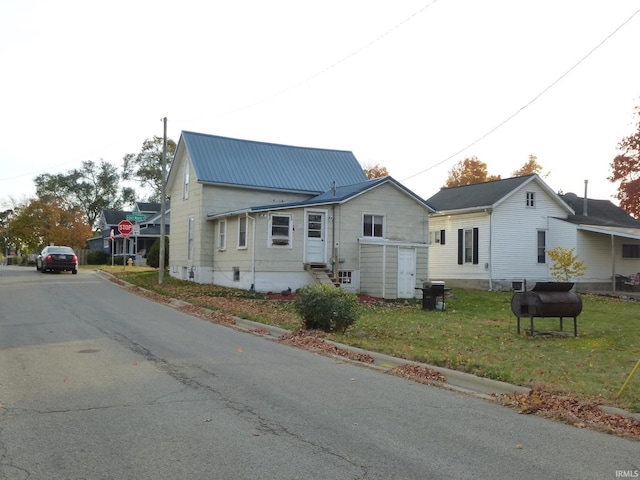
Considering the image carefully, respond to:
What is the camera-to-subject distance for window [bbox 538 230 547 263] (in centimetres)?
3125

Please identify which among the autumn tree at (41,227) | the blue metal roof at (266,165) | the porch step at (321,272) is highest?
the blue metal roof at (266,165)

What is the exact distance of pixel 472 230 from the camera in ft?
101

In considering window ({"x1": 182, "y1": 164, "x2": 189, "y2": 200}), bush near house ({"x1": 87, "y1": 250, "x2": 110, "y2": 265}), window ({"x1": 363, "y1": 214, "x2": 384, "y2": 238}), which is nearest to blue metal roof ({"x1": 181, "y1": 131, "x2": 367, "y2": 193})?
window ({"x1": 182, "y1": 164, "x2": 189, "y2": 200})

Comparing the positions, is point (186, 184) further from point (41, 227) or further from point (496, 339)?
point (41, 227)

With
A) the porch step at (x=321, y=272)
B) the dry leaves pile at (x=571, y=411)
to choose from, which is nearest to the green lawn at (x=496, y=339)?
the dry leaves pile at (x=571, y=411)

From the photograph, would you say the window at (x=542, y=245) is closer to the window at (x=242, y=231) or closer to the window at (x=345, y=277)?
the window at (x=345, y=277)

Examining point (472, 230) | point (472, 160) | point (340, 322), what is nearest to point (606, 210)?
point (472, 230)

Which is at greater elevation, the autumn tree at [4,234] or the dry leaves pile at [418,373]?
the autumn tree at [4,234]

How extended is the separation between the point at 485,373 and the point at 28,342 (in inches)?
325

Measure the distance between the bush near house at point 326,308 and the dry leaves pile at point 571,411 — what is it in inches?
225

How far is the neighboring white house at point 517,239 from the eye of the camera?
29.8m

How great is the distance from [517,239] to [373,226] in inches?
344

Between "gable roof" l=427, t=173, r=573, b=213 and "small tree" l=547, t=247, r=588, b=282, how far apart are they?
345 cm

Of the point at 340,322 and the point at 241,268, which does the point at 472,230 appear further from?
the point at 340,322
